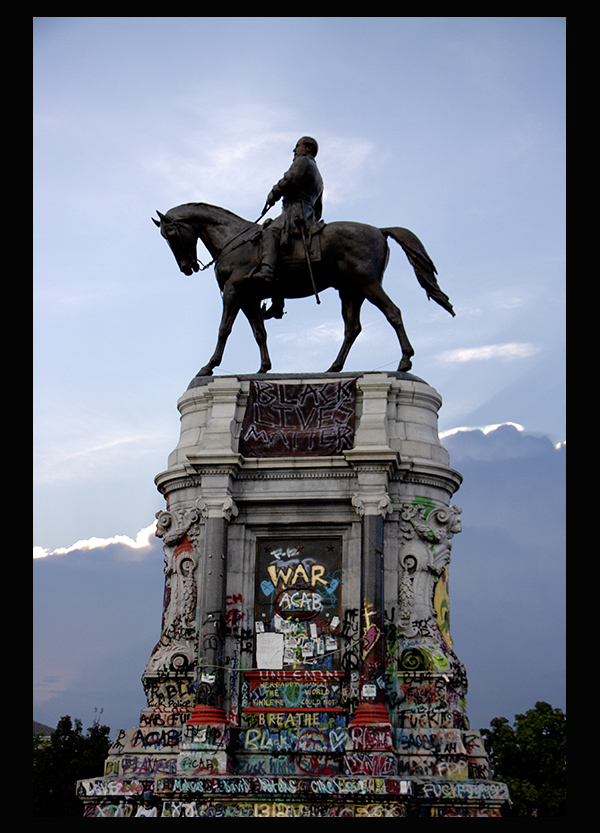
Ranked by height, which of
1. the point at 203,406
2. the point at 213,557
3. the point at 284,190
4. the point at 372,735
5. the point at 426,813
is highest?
the point at 284,190

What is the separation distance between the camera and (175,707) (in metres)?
24.0

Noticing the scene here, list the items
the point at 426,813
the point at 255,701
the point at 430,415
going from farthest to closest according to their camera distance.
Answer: the point at 430,415
the point at 255,701
the point at 426,813

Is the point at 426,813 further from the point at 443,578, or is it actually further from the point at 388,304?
the point at 388,304

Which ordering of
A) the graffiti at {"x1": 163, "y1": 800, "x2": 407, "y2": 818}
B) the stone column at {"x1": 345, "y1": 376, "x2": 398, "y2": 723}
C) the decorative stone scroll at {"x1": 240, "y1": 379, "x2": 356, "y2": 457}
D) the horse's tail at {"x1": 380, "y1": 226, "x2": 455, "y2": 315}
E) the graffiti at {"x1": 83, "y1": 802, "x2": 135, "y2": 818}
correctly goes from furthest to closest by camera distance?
the horse's tail at {"x1": 380, "y1": 226, "x2": 455, "y2": 315} < the decorative stone scroll at {"x1": 240, "y1": 379, "x2": 356, "y2": 457} < the stone column at {"x1": 345, "y1": 376, "x2": 398, "y2": 723} < the graffiti at {"x1": 83, "y1": 802, "x2": 135, "y2": 818} < the graffiti at {"x1": 163, "y1": 800, "x2": 407, "y2": 818}

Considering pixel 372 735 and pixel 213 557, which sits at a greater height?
pixel 213 557

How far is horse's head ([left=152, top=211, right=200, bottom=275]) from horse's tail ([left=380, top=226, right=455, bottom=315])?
17.7 feet

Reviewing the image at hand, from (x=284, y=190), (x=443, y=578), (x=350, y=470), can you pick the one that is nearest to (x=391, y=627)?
(x=443, y=578)

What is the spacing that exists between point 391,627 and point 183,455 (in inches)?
254

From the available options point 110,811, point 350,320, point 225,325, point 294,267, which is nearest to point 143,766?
point 110,811

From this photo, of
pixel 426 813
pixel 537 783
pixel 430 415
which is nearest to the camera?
pixel 426 813

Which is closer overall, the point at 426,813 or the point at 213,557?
the point at 426,813

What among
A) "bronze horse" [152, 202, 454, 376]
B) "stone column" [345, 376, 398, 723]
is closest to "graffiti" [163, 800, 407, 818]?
"stone column" [345, 376, 398, 723]

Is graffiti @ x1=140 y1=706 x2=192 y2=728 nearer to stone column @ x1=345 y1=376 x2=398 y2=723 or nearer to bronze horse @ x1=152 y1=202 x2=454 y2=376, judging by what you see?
stone column @ x1=345 y1=376 x2=398 y2=723

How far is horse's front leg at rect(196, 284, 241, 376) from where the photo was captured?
27.2 metres
